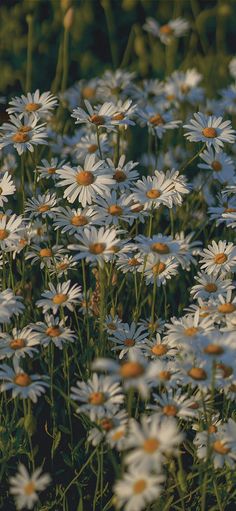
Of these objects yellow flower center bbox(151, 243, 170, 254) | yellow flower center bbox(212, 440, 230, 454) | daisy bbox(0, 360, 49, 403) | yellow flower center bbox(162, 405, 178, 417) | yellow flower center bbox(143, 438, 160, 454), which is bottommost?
yellow flower center bbox(212, 440, 230, 454)

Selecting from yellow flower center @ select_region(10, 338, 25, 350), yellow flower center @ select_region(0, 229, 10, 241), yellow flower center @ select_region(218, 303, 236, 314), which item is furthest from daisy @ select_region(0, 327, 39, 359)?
yellow flower center @ select_region(218, 303, 236, 314)

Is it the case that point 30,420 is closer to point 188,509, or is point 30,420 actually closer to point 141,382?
point 188,509

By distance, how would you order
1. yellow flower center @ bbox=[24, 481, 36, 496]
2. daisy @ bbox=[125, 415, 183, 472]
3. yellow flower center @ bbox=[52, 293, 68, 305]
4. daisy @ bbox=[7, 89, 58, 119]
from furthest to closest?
1. daisy @ bbox=[7, 89, 58, 119]
2. yellow flower center @ bbox=[52, 293, 68, 305]
3. yellow flower center @ bbox=[24, 481, 36, 496]
4. daisy @ bbox=[125, 415, 183, 472]

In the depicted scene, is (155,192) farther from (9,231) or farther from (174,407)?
(174,407)

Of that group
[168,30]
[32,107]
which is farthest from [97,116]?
[168,30]

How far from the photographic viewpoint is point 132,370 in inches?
71.4

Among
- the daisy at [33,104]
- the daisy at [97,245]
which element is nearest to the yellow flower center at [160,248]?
the daisy at [97,245]

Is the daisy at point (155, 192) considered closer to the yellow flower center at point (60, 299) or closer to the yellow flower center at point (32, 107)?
the yellow flower center at point (60, 299)

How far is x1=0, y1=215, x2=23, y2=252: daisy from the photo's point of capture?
2713 mm

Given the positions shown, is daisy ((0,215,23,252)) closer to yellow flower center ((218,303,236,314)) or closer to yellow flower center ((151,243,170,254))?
yellow flower center ((151,243,170,254))

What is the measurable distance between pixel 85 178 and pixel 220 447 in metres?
1.12

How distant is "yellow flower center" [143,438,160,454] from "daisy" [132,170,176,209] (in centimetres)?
124

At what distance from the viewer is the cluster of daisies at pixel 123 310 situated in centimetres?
214

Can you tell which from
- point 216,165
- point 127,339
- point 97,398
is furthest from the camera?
point 216,165
